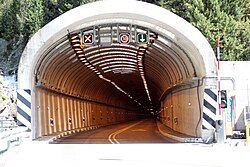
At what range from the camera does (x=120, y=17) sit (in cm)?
1936

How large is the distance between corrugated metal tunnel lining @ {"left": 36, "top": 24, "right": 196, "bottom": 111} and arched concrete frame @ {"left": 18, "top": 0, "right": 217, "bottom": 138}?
56.6 inches

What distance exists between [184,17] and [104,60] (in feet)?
69.4

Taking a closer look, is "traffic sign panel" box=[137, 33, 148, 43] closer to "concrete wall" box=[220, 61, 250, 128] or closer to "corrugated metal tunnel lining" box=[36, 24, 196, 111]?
"corrugated metal tunnel lining" box=[36, 24, 196, 111]

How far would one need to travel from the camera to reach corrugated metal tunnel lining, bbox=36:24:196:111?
20.8 metres

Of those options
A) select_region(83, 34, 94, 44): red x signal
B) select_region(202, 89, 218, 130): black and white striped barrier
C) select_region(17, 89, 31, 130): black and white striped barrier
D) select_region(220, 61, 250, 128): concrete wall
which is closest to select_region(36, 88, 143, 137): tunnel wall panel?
select_region(17, 89, 31, 130): black and white striped barrier

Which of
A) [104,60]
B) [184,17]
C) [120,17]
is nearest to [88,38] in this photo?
[120,17]

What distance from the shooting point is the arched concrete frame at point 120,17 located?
1795 cm

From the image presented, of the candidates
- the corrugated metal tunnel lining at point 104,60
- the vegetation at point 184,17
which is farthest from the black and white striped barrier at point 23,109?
the vegetation at point 184,17

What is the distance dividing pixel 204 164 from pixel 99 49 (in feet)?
52.6

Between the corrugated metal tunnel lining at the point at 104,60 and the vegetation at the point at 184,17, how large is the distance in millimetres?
7729

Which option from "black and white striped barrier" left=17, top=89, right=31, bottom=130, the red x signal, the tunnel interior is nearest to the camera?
"black and white striped barrier" left=17, top=89, right=31, bottom=130

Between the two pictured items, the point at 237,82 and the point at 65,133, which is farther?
the point at 65,133

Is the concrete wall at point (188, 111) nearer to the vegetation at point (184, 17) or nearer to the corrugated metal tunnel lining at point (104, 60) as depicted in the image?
the corrugated metal tunnel lining at point (104, 60)

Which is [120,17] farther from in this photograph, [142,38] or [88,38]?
[88,38]
